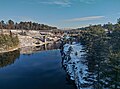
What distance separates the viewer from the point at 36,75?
65188 mm

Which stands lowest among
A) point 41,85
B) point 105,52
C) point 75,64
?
point 41,85

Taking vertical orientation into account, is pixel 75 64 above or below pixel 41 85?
above

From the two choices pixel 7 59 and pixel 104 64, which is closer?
pixel 104 64

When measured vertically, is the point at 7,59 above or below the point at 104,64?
below

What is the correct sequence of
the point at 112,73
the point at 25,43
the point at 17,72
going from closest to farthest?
the point at 112,73 < the point at 17,72 < the point at 25,43

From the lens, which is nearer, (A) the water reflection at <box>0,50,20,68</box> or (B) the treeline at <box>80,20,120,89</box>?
(B) the treeline at <box>80,20,120,89</box>

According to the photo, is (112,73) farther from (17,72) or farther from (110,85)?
(17,72)

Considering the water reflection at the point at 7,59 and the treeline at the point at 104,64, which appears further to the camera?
the water reflection at the point at 7,59

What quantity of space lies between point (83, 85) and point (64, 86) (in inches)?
318

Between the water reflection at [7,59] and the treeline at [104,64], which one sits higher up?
the treeline at [104,64]

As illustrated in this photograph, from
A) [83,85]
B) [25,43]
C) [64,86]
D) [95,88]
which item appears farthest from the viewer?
[25,43]

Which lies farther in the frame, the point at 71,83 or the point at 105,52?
the point at 71,83

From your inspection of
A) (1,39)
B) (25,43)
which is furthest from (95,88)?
(25,43)

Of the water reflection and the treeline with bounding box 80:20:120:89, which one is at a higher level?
the treeline with bounding box 80:20:120:89
